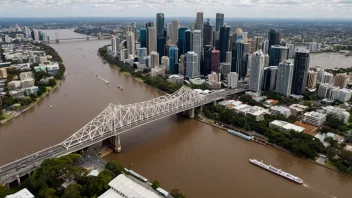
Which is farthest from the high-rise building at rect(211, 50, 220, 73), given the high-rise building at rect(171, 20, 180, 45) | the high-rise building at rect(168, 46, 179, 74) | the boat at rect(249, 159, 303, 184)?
the boat at rect(249, 159, 303, 184)

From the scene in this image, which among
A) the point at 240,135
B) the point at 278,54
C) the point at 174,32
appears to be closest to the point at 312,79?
the point at 278,54

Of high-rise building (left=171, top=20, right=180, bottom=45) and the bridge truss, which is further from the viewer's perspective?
high-rise building (left=171, top=20, right=180, bottom=45)

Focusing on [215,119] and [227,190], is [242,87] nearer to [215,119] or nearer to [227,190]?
[215,119]

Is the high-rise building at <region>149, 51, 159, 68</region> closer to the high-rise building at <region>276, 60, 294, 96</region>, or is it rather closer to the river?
the river

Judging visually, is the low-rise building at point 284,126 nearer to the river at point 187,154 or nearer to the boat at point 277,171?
the river at point 187,154

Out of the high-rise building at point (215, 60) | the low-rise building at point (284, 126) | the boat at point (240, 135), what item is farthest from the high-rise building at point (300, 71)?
the boat at point (240, 135)
